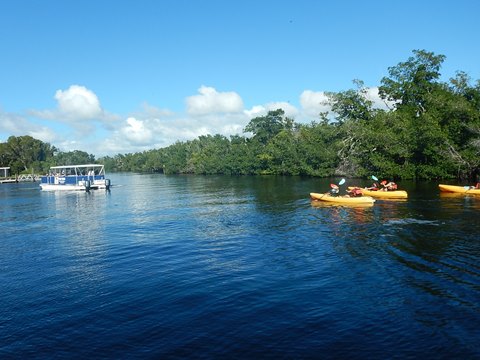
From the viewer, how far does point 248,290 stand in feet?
47.7

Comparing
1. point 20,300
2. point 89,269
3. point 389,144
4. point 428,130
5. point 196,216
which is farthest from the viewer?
point 389,144

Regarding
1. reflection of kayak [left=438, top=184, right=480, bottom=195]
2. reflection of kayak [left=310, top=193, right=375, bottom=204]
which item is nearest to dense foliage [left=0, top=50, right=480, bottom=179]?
reflection of kayak [left=438, top=184, right=480, bottom=195]

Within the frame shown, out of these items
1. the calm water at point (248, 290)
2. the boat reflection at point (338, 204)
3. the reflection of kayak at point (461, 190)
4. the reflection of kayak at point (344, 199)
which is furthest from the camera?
the reflection of kayak at point (461, 190)

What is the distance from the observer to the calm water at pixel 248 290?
10.6 meters

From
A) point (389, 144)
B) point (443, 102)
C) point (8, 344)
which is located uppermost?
point (443, 102)

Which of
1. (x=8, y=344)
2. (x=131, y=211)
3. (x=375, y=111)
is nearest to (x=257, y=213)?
(x=131, y=211)

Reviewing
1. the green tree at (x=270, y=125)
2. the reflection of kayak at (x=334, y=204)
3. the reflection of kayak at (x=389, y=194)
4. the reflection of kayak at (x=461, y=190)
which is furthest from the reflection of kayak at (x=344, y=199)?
the green tree at (x=270, y=125)

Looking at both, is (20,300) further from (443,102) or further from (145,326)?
(443,102)

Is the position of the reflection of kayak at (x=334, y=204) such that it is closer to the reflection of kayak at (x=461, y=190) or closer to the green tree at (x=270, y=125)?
the reflection of kayak at (x=461, y=190)

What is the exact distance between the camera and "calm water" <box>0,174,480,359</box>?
34.7ft

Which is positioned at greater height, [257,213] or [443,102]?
[443,102]

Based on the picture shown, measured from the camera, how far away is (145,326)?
11758 millimetres

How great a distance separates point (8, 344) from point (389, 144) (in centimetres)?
5972

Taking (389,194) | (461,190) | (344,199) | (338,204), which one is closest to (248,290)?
(344,199)
